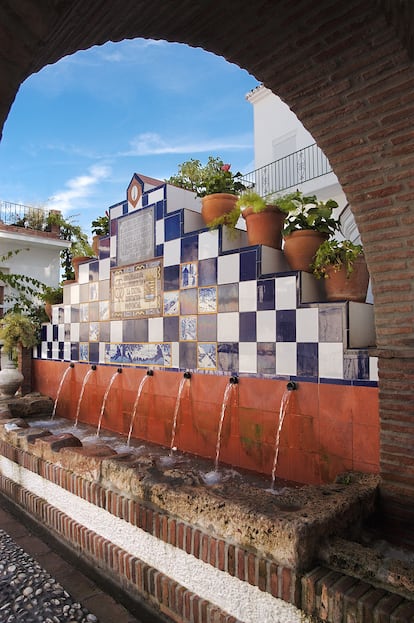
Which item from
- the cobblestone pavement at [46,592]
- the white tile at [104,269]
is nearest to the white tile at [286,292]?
the cobblestone pavement at [46,592]

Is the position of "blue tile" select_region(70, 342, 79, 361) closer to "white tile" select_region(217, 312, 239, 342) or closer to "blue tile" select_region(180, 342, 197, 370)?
"blue tile" select_region(180, 342, 197, 370)

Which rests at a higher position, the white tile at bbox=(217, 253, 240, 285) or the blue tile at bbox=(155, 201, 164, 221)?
the blue tile at bbox=(155, 201, 164, 221)

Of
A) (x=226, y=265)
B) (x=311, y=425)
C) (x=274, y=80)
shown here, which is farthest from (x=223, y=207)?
(x=311, y=425)

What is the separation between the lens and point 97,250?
610cm

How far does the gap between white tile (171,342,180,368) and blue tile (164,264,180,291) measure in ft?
1.93

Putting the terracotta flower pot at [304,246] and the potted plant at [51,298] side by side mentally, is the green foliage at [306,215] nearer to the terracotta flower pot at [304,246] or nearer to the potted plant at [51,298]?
the terracotta flower pot at [304,246]

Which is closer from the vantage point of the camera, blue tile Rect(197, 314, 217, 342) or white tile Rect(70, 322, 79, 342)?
blue tile Rect(197, 314, 217, 342)

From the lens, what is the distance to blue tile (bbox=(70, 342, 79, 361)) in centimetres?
599

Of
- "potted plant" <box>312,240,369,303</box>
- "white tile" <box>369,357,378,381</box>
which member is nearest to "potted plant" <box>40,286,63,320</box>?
"potted plant" <box>312,240,369,303</box>

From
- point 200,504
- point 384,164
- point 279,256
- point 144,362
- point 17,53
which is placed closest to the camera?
point 17,53

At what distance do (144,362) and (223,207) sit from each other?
6.19 ft

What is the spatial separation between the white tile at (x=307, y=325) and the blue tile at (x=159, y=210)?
6.83 feet

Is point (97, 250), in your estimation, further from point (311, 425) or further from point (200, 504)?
point (200, 504)

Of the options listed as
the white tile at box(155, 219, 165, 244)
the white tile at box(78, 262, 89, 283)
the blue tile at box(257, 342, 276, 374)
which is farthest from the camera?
the white tile at box(78, 262, 89, 283)
